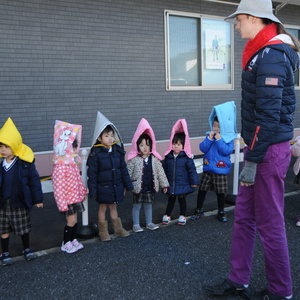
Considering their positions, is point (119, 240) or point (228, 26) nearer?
point (119, 240)

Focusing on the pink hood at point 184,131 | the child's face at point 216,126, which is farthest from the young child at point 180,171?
the child's face at point 216,126

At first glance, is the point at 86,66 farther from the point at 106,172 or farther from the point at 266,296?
the point at 266,296

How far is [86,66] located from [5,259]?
4792 millimetres

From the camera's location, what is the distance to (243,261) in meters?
2.81

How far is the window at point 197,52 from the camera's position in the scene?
859 centimetres

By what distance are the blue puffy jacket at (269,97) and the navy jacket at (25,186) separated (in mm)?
2282

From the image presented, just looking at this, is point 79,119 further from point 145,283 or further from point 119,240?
point 145,283

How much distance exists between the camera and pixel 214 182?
475 cm

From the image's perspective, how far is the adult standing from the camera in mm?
2410

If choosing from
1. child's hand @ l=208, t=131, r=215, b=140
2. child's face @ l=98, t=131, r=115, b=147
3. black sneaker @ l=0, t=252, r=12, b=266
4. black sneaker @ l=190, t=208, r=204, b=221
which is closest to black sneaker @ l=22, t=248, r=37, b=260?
black sneaker @ l=0, t=252, r=12, b=266

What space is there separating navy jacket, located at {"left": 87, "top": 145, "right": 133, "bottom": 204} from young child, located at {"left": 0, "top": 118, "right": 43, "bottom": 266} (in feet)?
2.07

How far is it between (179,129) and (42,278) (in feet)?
8.39

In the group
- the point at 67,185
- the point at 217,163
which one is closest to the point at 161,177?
the point at 217,163

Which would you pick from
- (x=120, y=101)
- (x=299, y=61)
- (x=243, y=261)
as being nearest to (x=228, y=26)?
(x=120, y=101)
